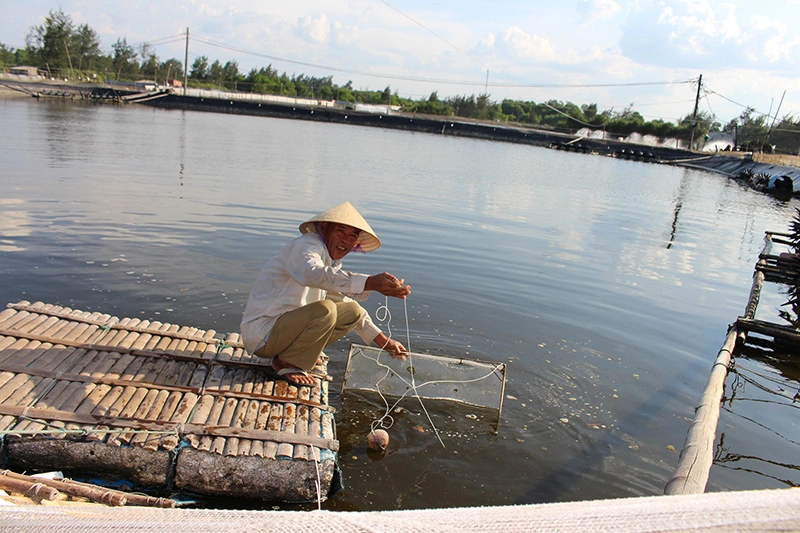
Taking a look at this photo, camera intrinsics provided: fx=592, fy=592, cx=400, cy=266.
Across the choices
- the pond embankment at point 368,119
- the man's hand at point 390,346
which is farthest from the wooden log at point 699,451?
the pond embankment at point 368,119

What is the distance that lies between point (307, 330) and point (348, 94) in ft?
356

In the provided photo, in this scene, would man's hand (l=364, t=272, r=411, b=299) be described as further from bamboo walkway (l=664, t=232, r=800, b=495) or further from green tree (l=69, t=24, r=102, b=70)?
green tree (l=69, t=24, r=102, b=70)

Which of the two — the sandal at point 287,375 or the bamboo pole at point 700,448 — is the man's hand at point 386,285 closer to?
the sandal at point 287,375

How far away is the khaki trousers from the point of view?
4.20 meters

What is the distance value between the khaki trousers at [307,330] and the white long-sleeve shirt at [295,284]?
96 millimetres

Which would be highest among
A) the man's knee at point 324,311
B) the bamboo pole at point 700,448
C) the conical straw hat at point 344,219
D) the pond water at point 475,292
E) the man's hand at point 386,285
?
the conical straw hat at point 344,219

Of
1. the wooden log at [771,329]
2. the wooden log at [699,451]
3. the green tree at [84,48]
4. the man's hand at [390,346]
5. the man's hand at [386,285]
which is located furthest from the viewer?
the green tree at [84,48]

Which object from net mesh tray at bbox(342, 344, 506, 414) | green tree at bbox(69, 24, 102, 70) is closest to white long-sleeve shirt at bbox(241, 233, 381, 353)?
net mesh tray at bbox(342, 344, 506, 414)

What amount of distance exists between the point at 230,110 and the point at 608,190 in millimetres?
54369

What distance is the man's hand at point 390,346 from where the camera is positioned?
4.77 m

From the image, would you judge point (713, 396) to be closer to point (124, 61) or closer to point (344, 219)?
point (344, 219)

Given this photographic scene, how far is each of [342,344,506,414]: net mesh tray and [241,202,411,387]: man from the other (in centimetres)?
77

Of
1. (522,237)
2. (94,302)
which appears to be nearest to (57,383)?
(94,302)

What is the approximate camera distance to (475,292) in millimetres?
8695
